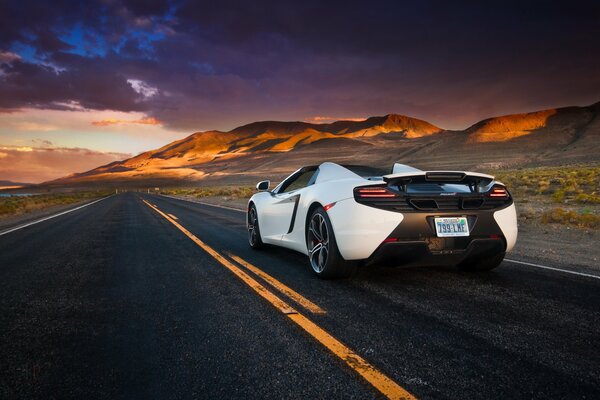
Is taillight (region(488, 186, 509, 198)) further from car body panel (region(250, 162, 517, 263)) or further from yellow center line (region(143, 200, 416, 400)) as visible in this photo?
yellow center line (region(143, 200, 416, 400))

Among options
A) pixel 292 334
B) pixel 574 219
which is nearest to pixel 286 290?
pixel 292 334

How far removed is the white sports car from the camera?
13.4 ft

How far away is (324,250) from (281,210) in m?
1.51

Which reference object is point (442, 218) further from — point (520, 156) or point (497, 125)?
point (497, 125)

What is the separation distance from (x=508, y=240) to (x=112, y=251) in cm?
618

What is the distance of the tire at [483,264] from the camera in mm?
4910

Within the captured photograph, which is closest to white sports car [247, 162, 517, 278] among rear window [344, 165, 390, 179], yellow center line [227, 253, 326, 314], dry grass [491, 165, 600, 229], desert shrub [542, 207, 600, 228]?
rear window [344, 165, 390, 179]

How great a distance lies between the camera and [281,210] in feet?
19.8

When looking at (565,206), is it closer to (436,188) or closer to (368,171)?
(368,171)

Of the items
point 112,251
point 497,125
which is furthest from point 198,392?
point 497,125

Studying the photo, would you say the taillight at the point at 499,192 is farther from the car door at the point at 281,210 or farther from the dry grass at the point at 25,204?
the dry grass at the point at 25,204

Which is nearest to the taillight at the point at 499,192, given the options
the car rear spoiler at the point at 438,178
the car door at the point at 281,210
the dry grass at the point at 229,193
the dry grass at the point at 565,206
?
the car rear spoiler at the point at 438,178

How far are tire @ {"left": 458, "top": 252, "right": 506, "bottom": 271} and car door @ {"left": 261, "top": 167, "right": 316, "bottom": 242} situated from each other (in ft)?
7.57

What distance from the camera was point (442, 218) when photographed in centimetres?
416
